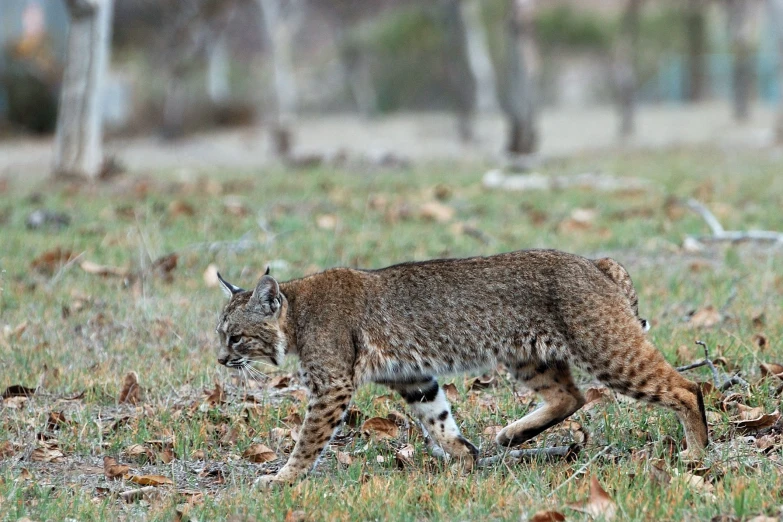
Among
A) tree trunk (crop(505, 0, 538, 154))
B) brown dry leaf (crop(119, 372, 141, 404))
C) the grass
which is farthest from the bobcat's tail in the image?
tree trunk (crop(505, 0, 538, 154))

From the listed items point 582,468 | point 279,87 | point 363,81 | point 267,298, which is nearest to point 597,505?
point 582,468

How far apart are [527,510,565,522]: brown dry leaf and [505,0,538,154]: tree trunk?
14.9 m

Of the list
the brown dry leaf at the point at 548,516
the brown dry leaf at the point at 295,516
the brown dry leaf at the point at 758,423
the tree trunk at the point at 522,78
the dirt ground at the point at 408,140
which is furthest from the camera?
the dirt ground at the point at 408,140

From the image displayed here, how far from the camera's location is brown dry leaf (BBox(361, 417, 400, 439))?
5.71 metres

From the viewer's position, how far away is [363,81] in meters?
38.3

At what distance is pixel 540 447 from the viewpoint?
5363mm

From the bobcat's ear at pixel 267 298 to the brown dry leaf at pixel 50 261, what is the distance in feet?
13.8

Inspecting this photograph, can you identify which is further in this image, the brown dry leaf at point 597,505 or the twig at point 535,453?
the twig at point 535,453

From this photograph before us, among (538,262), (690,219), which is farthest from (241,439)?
(690,219)

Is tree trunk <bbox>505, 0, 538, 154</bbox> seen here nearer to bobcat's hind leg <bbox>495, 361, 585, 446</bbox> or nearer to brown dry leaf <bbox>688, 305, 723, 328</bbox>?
brown dry leaf <bbox>688, 305, 723, 328</bbox>

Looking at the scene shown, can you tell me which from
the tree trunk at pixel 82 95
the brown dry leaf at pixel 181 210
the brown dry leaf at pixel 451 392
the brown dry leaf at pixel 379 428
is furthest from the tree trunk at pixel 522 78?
the brown dry leaf at pixel 379 428

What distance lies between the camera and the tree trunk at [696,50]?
139 feet

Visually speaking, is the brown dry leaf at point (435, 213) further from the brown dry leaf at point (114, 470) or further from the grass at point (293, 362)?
the brown dry leaf at point (114, 470)

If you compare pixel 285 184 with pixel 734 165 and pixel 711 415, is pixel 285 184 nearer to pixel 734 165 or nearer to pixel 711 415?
pixel 734 165
